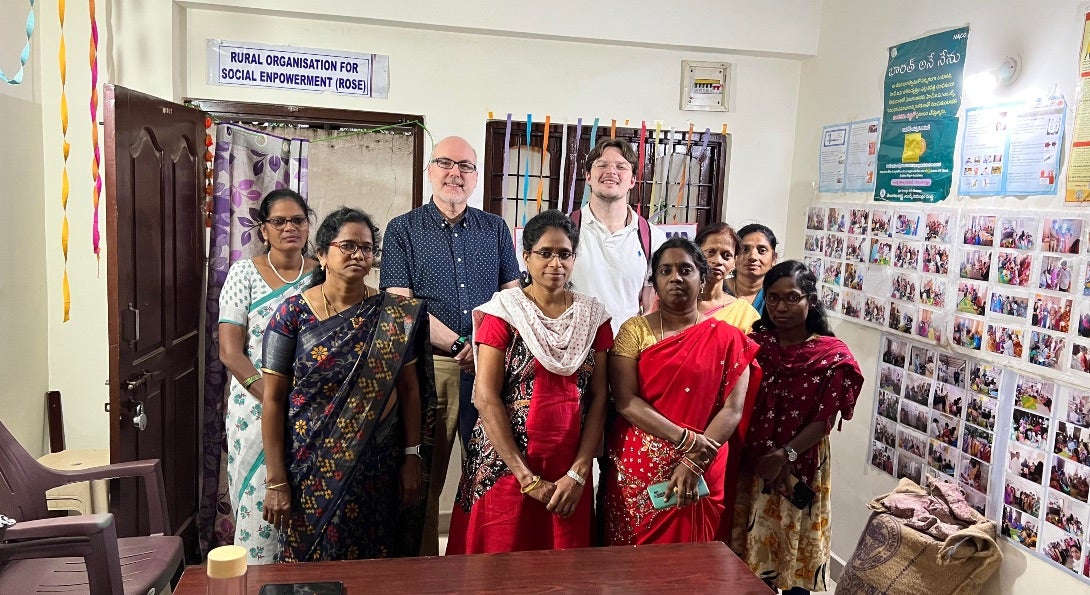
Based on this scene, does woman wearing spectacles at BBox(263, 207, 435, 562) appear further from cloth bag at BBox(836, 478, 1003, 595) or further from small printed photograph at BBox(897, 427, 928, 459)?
small printed photograph at BBox(897, 427, 928, 459)

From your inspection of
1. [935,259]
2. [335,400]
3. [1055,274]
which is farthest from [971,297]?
[335,400]

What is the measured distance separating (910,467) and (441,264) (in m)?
1.93

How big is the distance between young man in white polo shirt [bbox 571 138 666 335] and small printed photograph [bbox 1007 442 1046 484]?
1410 mm

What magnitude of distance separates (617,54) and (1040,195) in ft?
6.14

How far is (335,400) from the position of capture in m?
2.21

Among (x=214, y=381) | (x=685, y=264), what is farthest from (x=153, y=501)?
(x=685, y=264)

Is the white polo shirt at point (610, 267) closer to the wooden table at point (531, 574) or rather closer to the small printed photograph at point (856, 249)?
the small printed photograph at point (856, 249)

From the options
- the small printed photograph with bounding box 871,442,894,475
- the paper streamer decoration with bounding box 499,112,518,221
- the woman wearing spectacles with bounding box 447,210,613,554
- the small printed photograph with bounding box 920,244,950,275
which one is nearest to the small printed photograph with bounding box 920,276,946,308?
the small printed photograph with bounding box 920,244,950,275

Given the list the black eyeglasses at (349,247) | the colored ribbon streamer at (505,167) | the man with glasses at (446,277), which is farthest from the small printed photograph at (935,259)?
the black eyeglasses at (349,247)

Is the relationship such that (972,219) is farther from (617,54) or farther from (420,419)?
(420,419)

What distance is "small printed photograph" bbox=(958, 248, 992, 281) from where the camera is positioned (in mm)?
2568

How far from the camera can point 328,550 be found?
7.34ft

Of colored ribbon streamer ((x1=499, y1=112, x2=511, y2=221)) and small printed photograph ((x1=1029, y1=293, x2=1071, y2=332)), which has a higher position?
colored ribbon streamer ((x1=499, y1=112, x2=511, y2=221))

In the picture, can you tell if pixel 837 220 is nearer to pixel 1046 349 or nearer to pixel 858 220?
pixel 858 220
